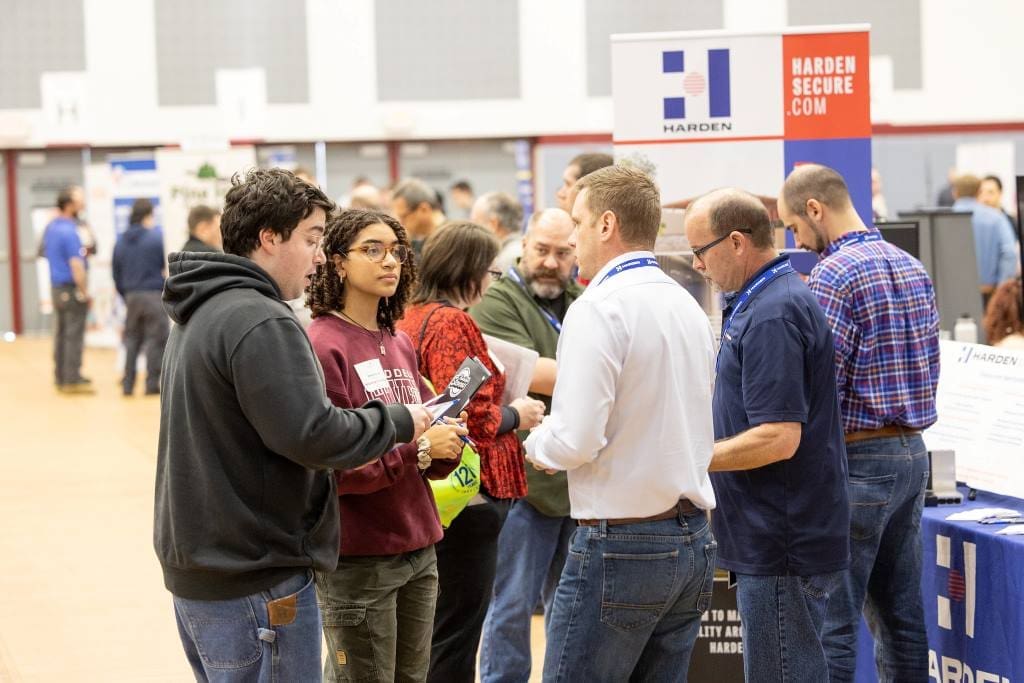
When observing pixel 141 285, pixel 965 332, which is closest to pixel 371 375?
pixel 965 332

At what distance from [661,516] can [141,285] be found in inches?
389

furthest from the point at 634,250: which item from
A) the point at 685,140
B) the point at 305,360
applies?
the point at 685,140

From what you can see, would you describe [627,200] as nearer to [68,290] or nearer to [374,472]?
[374,472]

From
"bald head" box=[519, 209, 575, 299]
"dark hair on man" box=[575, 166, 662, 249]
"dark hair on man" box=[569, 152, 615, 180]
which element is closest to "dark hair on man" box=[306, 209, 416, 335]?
"dark hair on man" box=[575, 166, 662, 249]

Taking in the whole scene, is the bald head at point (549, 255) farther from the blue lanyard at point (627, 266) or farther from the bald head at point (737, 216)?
the blue lanyard at point (627, 266)

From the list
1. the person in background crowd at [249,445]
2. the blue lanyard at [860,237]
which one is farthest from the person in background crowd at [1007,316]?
the person in background crowd at [249,445]

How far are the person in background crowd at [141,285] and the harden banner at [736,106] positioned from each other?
26.8 ft

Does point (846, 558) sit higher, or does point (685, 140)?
point (685, 140)

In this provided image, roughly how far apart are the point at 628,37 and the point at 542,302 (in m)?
0.98

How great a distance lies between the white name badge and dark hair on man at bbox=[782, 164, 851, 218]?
1.41 metres

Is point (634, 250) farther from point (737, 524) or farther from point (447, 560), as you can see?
point (447, 560)

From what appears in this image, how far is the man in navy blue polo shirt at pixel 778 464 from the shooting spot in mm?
2977

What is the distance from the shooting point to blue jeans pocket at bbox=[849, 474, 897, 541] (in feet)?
11.2

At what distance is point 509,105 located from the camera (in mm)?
17234
